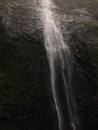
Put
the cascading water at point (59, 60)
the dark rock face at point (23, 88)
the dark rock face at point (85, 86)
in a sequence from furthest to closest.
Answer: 1. the dark rock face at point (85, 86)
2. the cascading water at point (59, 60)
3. the dark rock face at point (23, 88)

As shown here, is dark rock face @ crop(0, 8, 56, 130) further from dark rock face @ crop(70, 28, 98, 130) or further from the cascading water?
dark rock face @ crop(70, 28, 98, 130)

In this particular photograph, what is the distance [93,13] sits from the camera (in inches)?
460

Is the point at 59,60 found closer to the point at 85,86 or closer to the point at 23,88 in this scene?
the point at 85,86

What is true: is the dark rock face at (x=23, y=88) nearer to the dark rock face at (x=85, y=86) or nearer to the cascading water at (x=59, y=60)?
the cascading water at (x=59, y=60)

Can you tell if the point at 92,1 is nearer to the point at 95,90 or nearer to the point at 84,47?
the point at 84,47

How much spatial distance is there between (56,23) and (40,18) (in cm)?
56

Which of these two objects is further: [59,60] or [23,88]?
[59,60]

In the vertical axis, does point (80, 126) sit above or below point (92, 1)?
below

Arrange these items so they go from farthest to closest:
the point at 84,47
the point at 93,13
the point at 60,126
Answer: the point at 93,13 → the point at 84,47 → the point at 60,126

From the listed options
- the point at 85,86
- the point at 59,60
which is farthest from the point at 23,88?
the point at 85,86

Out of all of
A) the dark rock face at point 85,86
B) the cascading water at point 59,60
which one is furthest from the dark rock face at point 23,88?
the dark rock face at point 85,86

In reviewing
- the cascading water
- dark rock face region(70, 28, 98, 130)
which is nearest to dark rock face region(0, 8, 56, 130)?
the cascading water

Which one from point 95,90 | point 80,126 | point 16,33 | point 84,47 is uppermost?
point 16,33

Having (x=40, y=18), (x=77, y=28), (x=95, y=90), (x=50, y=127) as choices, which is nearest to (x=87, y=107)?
(x=95, y=90)
